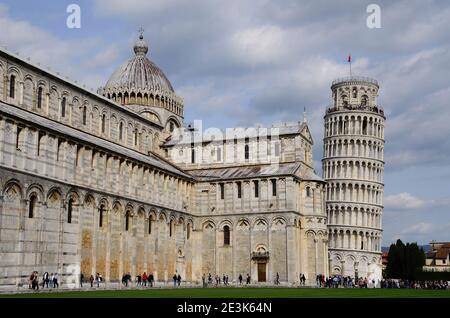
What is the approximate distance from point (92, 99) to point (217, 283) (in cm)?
1884

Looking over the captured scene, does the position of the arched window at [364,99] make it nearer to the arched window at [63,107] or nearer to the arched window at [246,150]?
the arched window at [246,150]

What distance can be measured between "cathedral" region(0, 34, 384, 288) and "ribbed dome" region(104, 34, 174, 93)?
0.13 meters

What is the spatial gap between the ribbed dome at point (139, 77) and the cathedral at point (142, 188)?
0.13m

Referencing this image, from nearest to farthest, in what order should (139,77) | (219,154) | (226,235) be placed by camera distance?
(226,235), (219,154), (139,77)

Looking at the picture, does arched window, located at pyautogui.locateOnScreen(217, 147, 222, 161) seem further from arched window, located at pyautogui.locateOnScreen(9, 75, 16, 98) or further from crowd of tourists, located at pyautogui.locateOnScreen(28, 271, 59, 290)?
crowd of tourists, located at pyautogui.locateOnScreen(28, 271, 59, 290)

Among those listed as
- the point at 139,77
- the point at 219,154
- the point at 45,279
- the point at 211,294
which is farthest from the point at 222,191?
the point at 211,294

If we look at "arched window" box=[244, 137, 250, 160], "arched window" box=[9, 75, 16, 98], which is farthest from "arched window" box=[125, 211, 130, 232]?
"arched window" box=[244, 137, 250, 160]

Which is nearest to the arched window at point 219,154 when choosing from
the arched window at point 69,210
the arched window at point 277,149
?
the arched window at point 277,149

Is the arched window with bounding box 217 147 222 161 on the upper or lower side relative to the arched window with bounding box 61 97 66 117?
lower

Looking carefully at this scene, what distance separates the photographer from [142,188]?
4928cm

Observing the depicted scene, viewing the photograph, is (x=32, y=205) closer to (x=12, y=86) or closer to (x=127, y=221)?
(x=12, y=86)

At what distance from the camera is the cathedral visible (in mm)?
37188

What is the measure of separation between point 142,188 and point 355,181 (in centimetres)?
4582

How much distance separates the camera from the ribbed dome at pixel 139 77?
6475 centimetres
